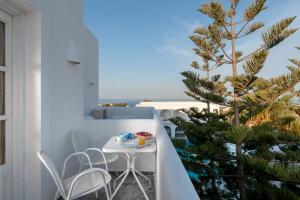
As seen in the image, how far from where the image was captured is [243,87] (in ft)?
14.4

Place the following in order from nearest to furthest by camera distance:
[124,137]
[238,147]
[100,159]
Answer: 1. [124,137]
2. [100,159]
3. [238,147]

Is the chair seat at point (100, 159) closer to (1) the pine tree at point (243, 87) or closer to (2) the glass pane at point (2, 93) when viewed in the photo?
(2) the glass pane at point (2, 93)

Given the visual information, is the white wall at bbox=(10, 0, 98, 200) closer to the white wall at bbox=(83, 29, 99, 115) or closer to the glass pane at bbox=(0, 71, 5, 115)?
the glass pane at bbox=(0, 71, 5, 115)

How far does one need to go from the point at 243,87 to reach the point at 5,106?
3933 mm

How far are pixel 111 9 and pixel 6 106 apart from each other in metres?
7.99

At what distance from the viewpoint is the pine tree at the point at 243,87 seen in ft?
13.3

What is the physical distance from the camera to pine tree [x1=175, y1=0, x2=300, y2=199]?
405 centimetres

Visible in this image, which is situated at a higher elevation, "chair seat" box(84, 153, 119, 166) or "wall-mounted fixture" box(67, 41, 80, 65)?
"wall-mounted fixture" box(67, 41, 80, 65)

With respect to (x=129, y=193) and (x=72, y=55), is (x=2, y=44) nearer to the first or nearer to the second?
(x=72, y=55)

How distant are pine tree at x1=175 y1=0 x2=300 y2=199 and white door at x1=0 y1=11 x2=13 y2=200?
3.22m

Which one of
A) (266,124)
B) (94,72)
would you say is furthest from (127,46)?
(266,124)

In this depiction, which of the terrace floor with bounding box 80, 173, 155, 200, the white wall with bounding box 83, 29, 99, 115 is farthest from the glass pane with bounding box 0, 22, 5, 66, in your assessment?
the white wall with bounding box 83, 29, 99, 115

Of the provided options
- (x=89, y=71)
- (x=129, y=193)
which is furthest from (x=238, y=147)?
(x=89, y=71)

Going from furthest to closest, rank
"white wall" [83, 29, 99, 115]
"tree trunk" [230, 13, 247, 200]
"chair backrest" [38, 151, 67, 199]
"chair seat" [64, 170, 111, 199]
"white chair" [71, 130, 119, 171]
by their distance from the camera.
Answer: "white wall" [83, 29, 99, 115], "tree trunk" [230, 13, 247, 200], "white chair" [71, 130, 119, 171], "chair seat" [64, 170, 111, 199], "chair backrest" [38, 151, 67, 199]
